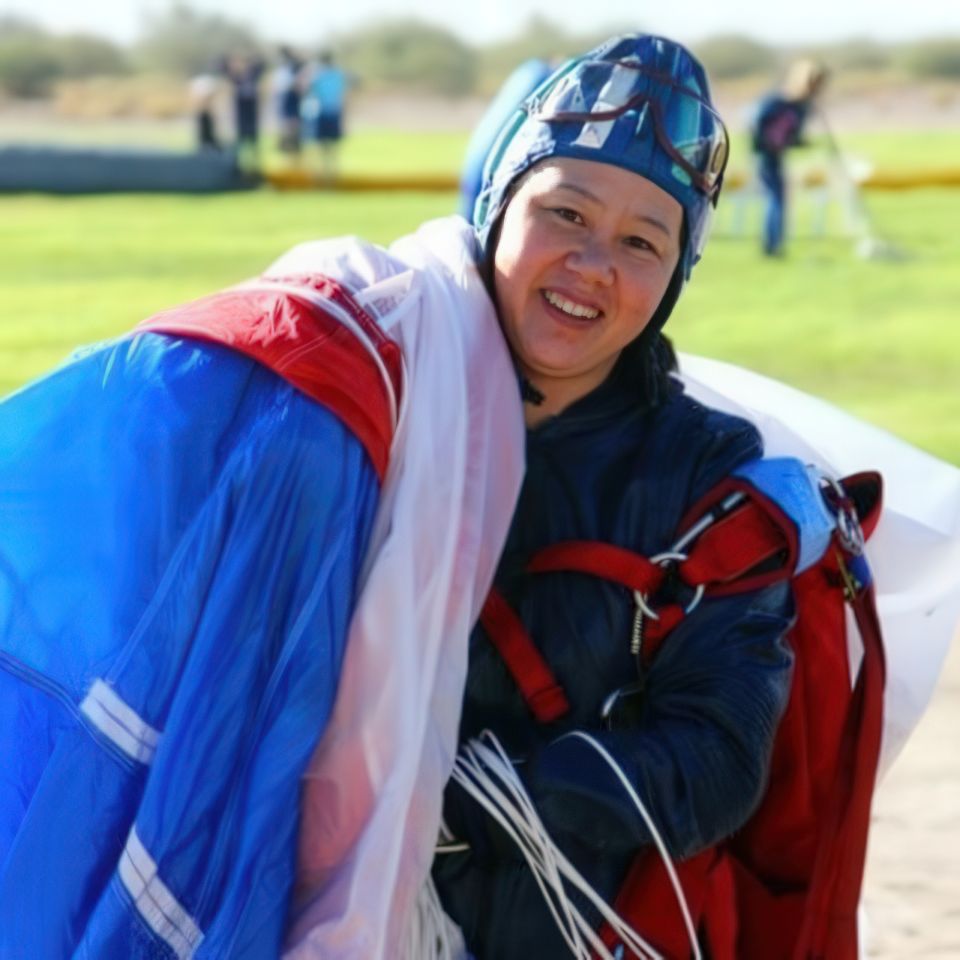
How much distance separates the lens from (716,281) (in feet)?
42.9

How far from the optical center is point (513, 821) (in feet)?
7.06

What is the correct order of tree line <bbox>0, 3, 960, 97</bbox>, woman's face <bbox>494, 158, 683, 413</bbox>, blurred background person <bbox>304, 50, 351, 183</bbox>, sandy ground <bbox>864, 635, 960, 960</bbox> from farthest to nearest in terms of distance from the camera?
tree line <bbox>0, 3, 960, 97</bbox>, blurred background person <bbox>304, 50, 351, 183</bbox>, sandy ground <bbox>864, 635, 960, 960</bbox>, woman's face <bbox>494, 158, 683, 413</bbox>

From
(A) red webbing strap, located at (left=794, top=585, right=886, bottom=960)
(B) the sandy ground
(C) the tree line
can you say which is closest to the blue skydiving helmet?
(A) red webbing strap, located at (left=794, top=585, right=886, bottom=960)

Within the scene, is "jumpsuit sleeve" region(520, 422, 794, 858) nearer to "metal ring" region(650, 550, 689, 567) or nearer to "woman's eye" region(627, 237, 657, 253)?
"metal ring" region(650, 550, 689, 567)

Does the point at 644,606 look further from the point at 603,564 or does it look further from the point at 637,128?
the point at 637,128

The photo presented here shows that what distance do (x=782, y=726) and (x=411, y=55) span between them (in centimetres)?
6332

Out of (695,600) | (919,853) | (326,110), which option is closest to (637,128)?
(695,600)

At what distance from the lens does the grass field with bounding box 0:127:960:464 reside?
31.5ft

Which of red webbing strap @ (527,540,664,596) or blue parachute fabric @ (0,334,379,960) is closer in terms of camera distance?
blue parachute fabric @ (0,334,379,960)

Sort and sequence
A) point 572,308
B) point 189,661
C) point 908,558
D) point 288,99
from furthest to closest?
point 288,99
point 908,558
point 572,308
point 189,661

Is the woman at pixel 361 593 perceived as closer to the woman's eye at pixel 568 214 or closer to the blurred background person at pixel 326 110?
the woman's eye at pixel 568 214

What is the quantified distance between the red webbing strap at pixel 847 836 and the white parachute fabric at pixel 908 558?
1.18 ft

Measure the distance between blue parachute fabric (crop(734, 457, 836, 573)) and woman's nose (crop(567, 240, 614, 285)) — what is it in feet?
0.95

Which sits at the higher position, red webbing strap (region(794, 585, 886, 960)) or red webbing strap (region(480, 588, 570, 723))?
red webbing strap (region(480, 588, 570, 723))
